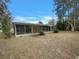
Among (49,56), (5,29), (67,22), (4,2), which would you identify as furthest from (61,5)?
(49,56)

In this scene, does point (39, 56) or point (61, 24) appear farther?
point (61, 24)

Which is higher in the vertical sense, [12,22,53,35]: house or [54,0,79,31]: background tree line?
[54,0,79,31]: background tree line

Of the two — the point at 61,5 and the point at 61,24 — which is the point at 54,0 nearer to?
the point at 61,5

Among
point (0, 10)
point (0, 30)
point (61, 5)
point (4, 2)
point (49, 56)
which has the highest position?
point (61, 5)

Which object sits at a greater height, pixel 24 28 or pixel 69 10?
pixel 69 10

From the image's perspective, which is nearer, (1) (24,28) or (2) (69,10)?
(1) (24,28)

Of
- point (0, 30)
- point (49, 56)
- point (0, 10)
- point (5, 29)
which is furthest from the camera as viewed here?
point (5, 29)

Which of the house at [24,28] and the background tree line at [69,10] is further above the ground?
the background tree line at [69,10]

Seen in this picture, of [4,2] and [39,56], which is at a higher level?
[4,2]

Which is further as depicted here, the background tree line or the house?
the background tree line

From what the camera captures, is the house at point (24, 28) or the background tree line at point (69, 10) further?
the background tree line at point (69, 10)

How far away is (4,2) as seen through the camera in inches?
492

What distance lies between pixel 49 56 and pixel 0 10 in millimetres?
6348

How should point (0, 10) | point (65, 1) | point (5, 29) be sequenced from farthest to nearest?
point (65, 1), point (5, 29), point (0, 10)
